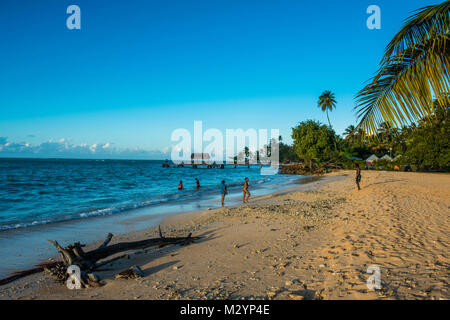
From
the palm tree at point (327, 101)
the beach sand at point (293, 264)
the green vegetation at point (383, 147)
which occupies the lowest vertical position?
the beach sand at point (293, 264)

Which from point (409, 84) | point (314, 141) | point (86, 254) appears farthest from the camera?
point (314, 141)

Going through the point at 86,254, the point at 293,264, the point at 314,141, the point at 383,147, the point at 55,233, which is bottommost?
the point at 55,233

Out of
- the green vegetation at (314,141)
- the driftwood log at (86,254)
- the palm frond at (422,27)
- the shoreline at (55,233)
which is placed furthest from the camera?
the green vegetation at (314,141)

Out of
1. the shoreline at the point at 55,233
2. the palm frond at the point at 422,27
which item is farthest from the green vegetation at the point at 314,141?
the palm frond at the point at 422,27

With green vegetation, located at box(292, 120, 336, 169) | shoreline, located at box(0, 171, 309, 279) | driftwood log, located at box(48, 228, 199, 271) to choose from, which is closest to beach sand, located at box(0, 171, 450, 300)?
driftwood log, located at box(48, 228, 199, 271)

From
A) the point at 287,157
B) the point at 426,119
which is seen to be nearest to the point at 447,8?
the point at 426,119

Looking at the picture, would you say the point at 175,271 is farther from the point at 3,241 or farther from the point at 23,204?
the point at 23,204

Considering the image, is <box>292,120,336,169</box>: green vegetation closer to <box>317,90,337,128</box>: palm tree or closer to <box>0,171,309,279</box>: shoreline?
<box>317,90,337,128</box>: palm tree

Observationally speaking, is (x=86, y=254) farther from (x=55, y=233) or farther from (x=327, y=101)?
(x=327, y=101)

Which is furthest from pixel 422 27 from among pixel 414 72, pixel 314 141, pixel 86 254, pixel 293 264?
pixel 314 141

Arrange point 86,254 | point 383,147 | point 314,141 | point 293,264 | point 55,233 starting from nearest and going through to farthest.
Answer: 1. point 293,264
2. point 86,254
3. point 55,233
4. point 383,147
5. point 314,141

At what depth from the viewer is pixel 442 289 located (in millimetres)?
3748

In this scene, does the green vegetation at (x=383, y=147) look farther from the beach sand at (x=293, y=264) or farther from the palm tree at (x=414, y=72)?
the beach sand at (x=293, y=264)

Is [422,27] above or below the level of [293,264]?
above
